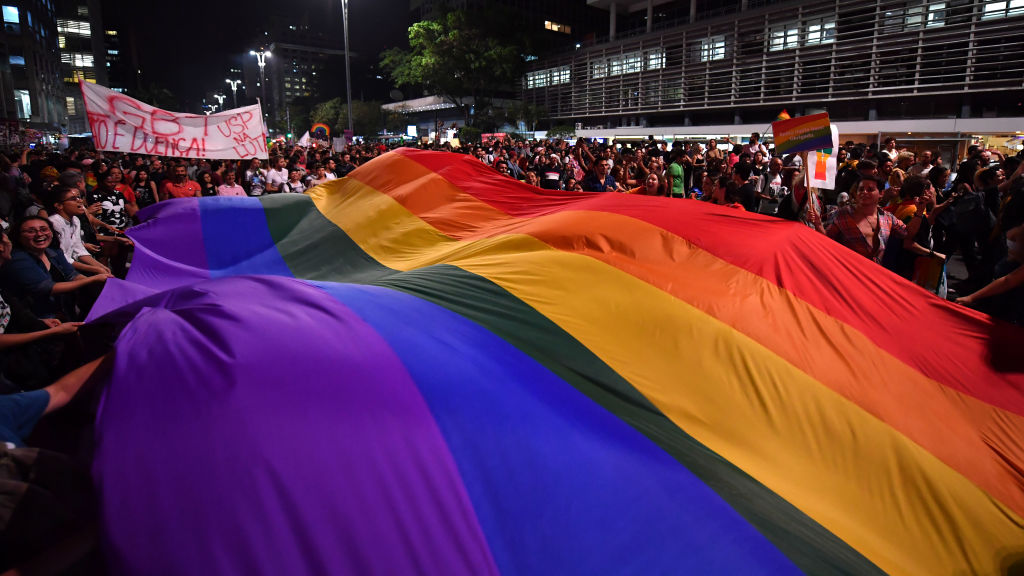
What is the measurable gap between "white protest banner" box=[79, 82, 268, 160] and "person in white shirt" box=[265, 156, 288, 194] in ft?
2.23

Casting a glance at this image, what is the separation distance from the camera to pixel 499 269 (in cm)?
311

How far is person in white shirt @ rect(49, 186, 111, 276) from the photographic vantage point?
5.09 metres

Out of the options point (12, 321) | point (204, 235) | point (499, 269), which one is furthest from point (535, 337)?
point (204, 235)

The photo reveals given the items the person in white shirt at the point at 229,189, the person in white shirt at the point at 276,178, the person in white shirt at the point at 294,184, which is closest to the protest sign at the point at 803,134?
the person in white shirt at the point at 229,189

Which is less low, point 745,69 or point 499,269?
point 745,69

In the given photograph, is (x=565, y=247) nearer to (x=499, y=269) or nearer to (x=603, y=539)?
(x=499, y=269)

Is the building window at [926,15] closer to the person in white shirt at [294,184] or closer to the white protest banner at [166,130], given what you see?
the person in white shirt at [294,184]

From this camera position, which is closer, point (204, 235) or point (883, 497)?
point (883, 497)

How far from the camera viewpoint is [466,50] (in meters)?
44.1

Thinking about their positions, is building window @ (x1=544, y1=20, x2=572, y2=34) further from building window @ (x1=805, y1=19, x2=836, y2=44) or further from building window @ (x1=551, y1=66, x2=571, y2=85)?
building window @ (x1=805, y1=19, x2=836, y2=44)

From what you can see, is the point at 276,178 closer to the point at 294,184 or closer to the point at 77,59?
the point at 294,184

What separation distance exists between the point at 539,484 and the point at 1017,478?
240 centimetres

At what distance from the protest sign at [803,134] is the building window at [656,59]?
34.3 meters

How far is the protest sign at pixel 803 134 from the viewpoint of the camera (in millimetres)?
4211
